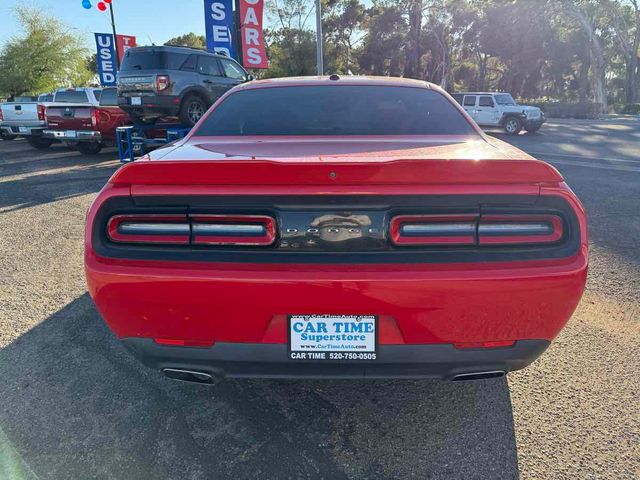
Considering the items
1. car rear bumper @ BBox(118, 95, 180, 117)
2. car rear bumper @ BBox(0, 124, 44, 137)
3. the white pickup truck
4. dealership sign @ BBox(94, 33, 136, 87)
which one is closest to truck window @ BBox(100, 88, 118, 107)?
the white pickup truck

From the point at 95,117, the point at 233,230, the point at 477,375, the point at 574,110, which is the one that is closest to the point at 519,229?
the point at 477,375

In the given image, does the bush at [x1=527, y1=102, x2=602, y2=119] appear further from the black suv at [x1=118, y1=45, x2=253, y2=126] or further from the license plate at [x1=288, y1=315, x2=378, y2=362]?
the license plate at [x1=288, y1=315, x2=378, y2=362]

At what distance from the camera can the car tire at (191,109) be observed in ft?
33.4

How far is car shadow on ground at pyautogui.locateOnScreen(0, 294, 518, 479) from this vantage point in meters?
1.98

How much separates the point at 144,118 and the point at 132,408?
9.05m

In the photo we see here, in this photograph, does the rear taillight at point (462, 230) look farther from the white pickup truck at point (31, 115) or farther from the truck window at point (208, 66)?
the white pickup truck at point (31, 115)

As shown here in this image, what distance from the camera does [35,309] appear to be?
11.3ft

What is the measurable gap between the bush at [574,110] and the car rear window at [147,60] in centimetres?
2985

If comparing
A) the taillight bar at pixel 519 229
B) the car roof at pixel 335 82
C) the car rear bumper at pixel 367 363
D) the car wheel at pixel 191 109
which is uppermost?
the car roof at pixel 335 82

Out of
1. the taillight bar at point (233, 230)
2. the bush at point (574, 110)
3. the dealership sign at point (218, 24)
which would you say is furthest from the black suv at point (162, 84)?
the bush at point (574, 110)

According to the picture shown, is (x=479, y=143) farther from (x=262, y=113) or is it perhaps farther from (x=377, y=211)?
(x=262, y=113)

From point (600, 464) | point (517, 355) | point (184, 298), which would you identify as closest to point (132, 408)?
point (184, 298)

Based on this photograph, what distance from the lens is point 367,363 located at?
182 centimetres

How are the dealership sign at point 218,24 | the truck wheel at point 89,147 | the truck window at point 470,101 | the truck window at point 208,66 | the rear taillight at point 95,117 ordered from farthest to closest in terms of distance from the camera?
the truck window at point 470,101 → the dealership sign at point 218,24 → the truck wheel at point 89,147 → the rear taillight at point 95,117 → the truck window at point 208,66
